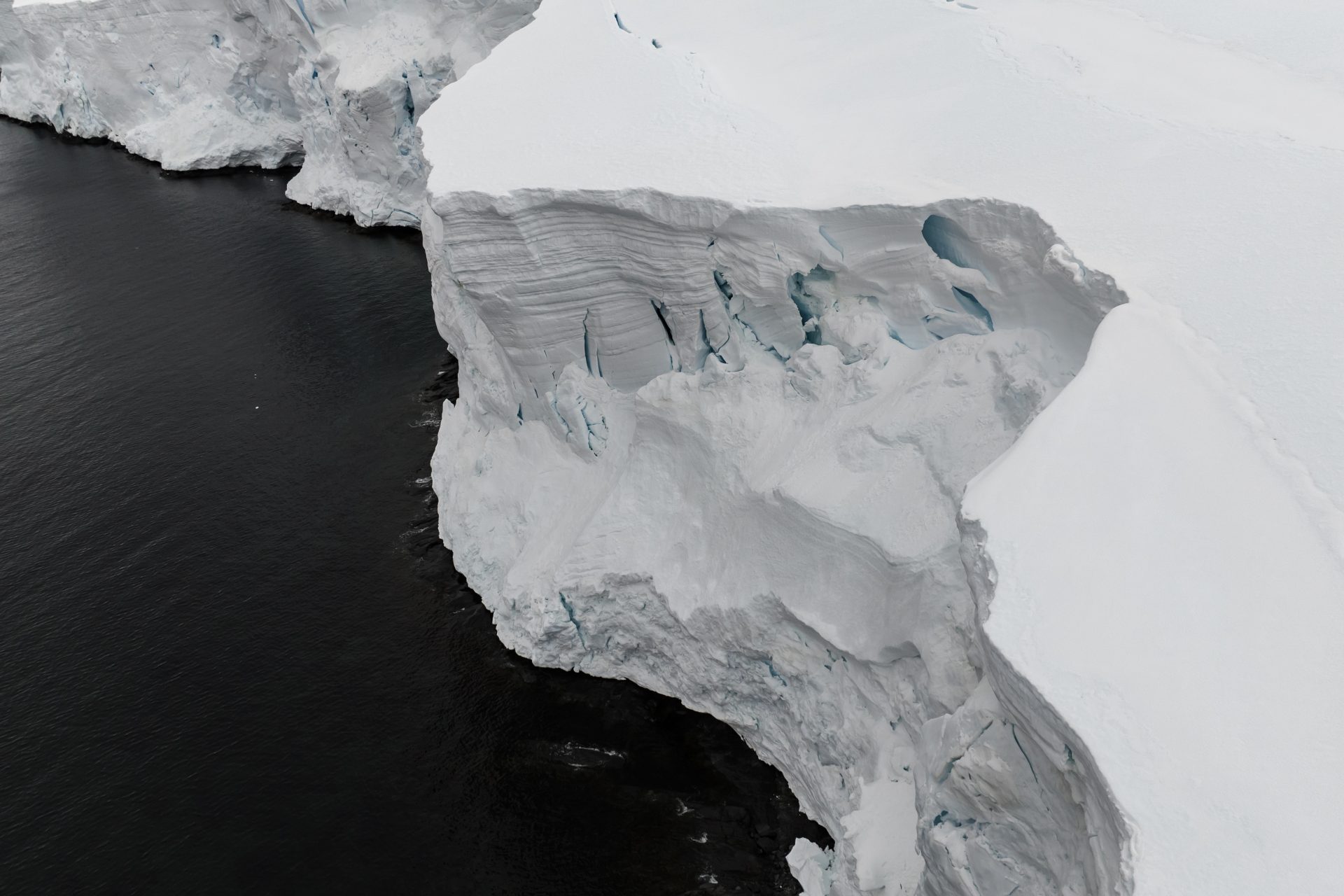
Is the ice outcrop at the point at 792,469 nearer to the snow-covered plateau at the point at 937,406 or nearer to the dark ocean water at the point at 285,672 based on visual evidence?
the snow-covered plateau at the point at 937,406

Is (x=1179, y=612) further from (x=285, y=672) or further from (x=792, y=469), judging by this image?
(x=285, y=672)

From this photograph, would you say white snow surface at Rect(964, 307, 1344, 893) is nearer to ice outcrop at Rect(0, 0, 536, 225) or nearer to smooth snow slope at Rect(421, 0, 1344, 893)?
smooth snow slope at Rect(421, 0, 1344, 893)

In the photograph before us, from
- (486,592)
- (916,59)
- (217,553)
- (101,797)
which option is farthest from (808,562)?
(217,553)

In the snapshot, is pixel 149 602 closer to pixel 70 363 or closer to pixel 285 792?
pixel 285 792

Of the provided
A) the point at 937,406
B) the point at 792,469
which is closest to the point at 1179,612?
the point at 937,406

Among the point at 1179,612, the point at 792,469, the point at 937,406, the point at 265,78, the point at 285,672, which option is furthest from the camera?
the point at 265,78

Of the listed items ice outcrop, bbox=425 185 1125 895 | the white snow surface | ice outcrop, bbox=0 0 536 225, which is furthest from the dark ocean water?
the white snow surface

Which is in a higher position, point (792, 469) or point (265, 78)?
point (792, 469)

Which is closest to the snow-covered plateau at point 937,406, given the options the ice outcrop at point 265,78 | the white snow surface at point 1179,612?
the white snow surface at point 1179,612

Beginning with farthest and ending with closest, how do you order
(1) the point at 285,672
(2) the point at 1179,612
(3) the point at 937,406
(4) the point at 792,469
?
(1) the point at 285,672
(4) the point at 792,469
(3) the point at 937,406
(2) the point at 1179,612
